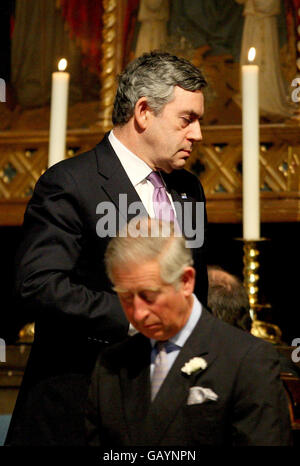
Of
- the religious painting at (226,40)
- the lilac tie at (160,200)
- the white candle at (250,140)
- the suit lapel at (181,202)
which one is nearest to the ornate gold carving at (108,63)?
the religious painting at (226,40)

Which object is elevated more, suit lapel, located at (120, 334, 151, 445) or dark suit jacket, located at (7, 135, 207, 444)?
dark suit jacket, located at (7, 135, 207, 444)

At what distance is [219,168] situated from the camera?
3404 millimetres

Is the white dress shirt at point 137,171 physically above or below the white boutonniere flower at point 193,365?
above

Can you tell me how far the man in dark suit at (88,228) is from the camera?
164 centimetres

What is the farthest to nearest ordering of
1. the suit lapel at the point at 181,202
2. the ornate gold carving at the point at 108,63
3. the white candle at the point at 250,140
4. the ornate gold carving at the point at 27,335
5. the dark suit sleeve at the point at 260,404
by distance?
1. the ornate gold carving at the point at 108,63
2. the ornate gold carving at the point at 27,335
3. the white candle at the point at 250,140
4. the suit lapel at the point at 181,202
5. the dark suit sleeve at the point at 260,404

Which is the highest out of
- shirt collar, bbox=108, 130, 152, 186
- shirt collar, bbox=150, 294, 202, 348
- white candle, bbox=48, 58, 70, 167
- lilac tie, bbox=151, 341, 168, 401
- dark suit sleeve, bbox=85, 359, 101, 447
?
white candle, bbox=48, 58, 70, 167

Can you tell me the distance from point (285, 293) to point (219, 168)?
1.99 feet

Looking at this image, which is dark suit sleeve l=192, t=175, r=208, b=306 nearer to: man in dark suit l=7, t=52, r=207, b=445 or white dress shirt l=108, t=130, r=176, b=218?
man in dark suit l=7, t=52, r=207, b=445

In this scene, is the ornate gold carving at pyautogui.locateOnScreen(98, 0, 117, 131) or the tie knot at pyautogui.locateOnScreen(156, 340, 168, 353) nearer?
the tie knot at pyautogui.locateOnScreen(156, 340, 168, 353)

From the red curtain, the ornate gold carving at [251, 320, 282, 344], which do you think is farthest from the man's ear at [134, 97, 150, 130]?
the red curtain

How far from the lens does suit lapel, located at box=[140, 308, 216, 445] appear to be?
4.00 feet

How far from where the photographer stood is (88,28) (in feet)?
12.2

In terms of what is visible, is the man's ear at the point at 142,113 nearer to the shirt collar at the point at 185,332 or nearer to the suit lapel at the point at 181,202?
the suit lapel at the point at 181,202

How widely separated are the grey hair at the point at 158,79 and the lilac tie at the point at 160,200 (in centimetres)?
16
